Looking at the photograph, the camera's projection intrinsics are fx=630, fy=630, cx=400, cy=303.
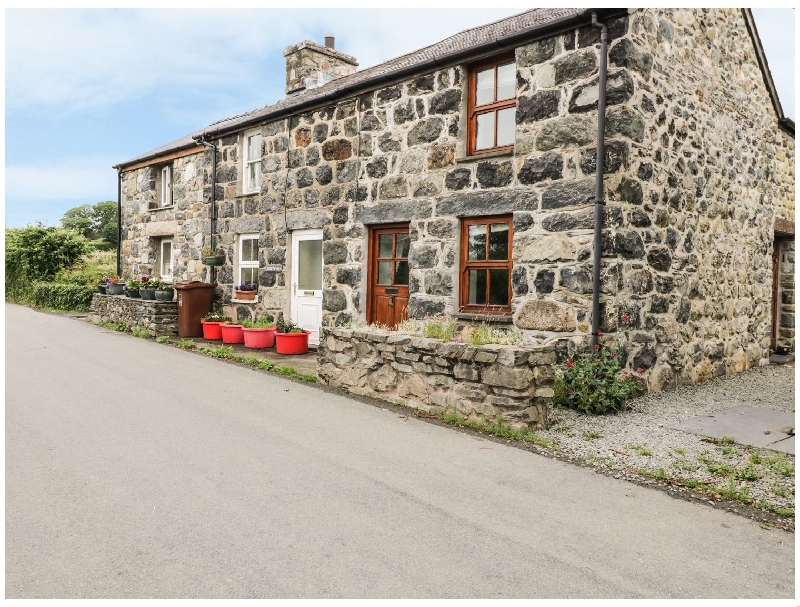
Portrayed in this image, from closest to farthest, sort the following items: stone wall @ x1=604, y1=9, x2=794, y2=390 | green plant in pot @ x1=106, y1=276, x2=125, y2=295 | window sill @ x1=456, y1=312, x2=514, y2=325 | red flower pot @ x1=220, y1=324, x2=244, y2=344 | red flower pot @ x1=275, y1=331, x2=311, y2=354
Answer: stone wall @ x1=604, y1=9, x2=794, y2=390
window sill @ x1=456, y1=312, x2=514, y2=325
red flower pot @ x1=275, y1=331, x2=311, y2=354
red flower pot @ x1=220, y1=324, x2=244, y2=344
green plant in pot @ x1=106, y1=276, x2=125, y2=295

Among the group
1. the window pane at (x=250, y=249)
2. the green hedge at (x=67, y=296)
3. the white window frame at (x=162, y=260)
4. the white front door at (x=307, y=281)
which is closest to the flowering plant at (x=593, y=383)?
the white front door at (x=307, y=281)

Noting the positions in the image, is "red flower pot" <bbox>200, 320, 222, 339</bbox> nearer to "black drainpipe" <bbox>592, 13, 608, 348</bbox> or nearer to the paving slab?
"black drainpipe" <bbox>592, 13, 608, 348</bbox>

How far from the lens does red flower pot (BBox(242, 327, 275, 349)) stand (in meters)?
12.3

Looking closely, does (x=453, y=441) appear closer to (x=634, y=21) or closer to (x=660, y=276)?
(x=660, y=276)

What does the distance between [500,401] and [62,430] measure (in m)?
4.27

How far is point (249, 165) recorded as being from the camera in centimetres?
1388

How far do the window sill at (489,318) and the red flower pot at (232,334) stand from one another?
5.40m

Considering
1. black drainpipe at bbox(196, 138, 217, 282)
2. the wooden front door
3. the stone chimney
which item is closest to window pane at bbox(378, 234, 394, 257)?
the wooden front door

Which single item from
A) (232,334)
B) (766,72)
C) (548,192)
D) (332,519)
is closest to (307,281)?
(232,334)

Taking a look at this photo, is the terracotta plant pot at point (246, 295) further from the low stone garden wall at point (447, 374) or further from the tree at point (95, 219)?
the tree at point (95, 219)

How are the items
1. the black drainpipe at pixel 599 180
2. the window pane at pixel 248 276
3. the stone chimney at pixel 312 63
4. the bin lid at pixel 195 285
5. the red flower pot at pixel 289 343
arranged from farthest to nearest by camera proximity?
the stone chimney at pixel 312 63 → the window pane at pixel 248 276 → the bin lid at pixel 195 285 → the red flower pot at pixel 289 343 → the black drainpipe at pixel 599 180

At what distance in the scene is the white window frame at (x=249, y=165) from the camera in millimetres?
13633

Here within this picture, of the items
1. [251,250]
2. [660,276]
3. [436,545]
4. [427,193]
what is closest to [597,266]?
[660,276]

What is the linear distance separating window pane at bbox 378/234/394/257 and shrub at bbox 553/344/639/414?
417 cm
